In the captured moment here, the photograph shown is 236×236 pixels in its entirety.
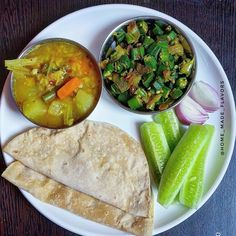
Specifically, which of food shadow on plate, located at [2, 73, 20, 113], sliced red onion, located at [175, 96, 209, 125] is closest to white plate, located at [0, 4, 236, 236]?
food shadow on plate, located at [2, 73, 20, 113]

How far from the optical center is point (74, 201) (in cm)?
268

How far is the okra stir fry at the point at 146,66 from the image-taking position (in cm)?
263

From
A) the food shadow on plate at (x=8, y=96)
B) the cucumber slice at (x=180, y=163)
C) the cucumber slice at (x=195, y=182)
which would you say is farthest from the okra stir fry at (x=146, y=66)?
the food shadow on plate at (x=8, y=96)

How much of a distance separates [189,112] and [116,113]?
434mm

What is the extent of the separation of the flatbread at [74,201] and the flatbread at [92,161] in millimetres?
38

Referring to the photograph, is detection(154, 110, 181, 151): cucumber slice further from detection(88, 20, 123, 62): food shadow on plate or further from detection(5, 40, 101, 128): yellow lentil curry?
detection(88, 20, 123, 62): food shadow on plate

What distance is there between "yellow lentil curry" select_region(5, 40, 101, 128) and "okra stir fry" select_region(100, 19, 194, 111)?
118mm

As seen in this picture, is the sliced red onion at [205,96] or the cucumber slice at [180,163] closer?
the cucumber slice at [180,163]

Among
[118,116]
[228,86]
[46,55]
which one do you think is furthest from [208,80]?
[46,55]

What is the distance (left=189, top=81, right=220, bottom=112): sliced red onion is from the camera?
275 centimetres

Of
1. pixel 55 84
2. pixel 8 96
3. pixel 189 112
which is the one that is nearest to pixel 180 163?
pixel 189 112

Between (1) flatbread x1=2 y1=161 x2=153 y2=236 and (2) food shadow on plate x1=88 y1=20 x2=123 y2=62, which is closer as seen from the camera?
(1) flatbread x1=2 y1=161 x2=153 y2=236

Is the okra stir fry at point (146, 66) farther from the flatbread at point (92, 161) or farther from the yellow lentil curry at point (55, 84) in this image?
the flatbread at point (92, 161)

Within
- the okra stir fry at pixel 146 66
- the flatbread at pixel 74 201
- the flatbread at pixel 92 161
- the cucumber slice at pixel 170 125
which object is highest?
the okra stir fry at pixel 146 66
